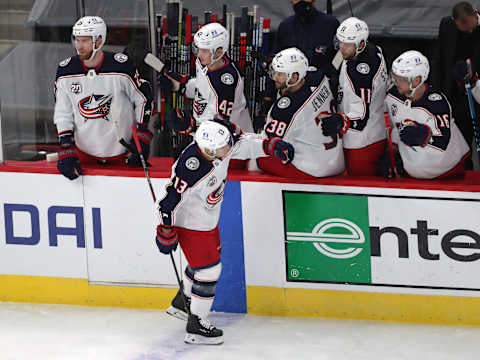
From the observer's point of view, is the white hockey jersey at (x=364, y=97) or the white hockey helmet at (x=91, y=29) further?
the white hockey helmet at (x=91, y=29)

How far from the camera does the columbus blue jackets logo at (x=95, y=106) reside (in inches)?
219

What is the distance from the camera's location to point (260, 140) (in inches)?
205

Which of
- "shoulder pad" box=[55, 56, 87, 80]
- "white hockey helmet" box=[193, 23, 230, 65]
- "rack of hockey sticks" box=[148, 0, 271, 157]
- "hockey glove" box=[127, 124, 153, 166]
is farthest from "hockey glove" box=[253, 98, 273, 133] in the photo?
"shoulder pad" box=[55, 56, 87, 80]

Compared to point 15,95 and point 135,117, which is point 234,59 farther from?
point 15,95

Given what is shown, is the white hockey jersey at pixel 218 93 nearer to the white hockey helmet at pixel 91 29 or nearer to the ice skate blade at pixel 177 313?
the white hockey helmet at pixel 91 29

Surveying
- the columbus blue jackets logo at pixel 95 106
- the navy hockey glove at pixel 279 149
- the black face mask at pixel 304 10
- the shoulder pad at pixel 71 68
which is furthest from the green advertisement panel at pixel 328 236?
the shoulder pad at pixel 71 68

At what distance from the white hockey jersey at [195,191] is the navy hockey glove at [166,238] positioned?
38 millimetres

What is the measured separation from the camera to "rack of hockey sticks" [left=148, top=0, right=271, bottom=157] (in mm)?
6535

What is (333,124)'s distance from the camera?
16.9 feet

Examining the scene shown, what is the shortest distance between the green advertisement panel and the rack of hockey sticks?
4.89ft

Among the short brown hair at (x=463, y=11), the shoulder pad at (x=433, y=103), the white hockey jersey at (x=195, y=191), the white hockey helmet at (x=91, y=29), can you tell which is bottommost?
the white hockey jersey at (x=195, y=191)

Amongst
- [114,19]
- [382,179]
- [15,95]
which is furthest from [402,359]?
[114,19]

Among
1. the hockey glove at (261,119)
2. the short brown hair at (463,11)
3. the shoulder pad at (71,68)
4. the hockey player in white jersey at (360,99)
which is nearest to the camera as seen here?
the hockey player in white jersey at (360,99)

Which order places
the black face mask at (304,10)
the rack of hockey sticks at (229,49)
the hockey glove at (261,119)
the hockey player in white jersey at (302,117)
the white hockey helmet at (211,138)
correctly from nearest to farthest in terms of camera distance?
→ 1. the white hockey helmet at (211,138)
2. the hockey player in white jersey at (302,117)
3. the black face mask at (304,10)
4. the hockey glove at (261,119)
5. the rack of hockey sticks at (229,49)
